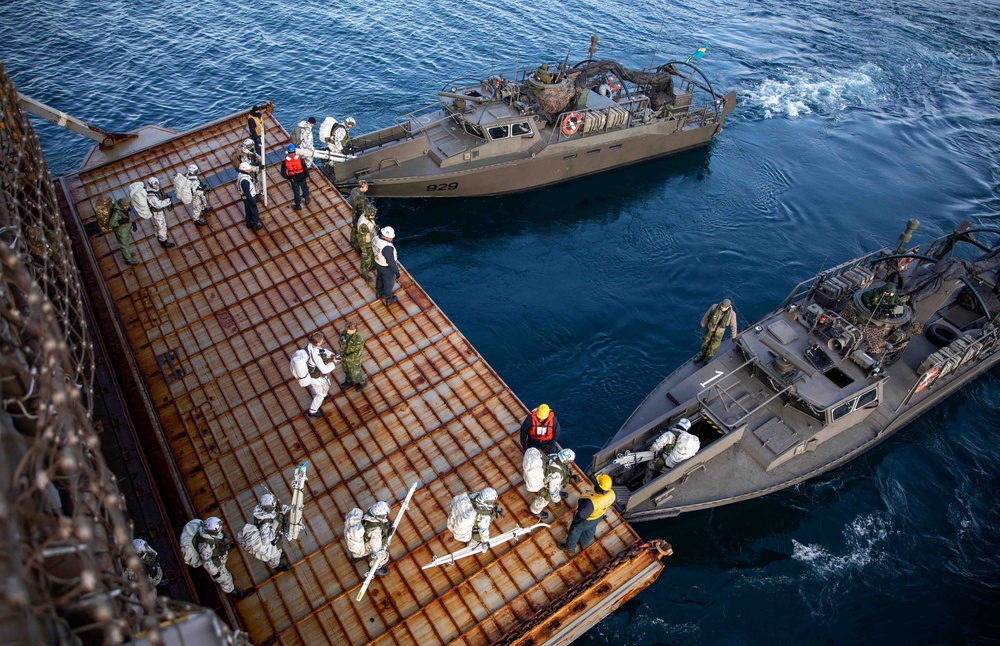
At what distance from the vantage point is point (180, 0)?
40.2 metres

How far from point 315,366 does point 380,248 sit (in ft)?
11.7

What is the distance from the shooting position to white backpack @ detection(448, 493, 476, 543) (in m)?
10.8

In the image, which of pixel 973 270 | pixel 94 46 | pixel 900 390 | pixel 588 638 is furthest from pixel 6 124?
pixel 94 46

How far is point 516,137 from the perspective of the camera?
25.7 metres

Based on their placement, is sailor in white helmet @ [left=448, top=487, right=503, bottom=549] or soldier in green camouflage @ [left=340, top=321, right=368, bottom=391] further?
soldier in green camouflage @ [left=340, top=321, right=368, bottom=391]

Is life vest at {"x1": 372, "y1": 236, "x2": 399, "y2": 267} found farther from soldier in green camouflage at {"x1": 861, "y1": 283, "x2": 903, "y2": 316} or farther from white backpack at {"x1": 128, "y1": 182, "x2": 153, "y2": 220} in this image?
soldier in green camouflage at {"x1": 861, "y1": 283, "x2": 903, "y2": 316}

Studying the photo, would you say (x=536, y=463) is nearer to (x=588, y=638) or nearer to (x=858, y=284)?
(x=588, y=638)

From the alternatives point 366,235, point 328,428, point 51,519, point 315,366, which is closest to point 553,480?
point 328,428

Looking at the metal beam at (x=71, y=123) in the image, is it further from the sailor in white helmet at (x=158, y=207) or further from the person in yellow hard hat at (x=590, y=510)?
the person in yellow hard hat at (x=590, y=510)

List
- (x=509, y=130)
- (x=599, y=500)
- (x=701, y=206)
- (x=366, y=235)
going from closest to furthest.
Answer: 1. (x=599, y=500)
2. (x=366, y=235)
3. (x=509, y=130)
4. (x=701, y=206)

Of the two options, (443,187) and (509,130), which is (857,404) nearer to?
(509,130)

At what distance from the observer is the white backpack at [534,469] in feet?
37.9

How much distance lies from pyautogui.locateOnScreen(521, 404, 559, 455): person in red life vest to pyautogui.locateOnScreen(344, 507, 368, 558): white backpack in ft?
12.4

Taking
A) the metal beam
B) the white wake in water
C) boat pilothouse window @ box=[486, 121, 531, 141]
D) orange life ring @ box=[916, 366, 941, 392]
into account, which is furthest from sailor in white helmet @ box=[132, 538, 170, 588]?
the white wake in water
